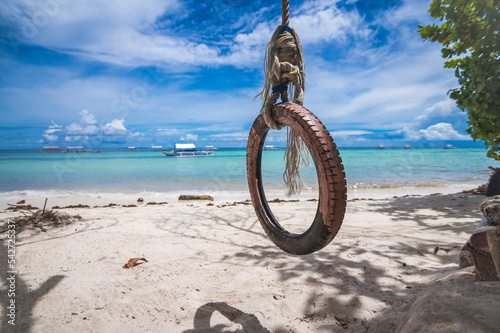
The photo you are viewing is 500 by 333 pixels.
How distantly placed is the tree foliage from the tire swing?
7.87 feet

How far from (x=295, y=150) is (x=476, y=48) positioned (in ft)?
8.76

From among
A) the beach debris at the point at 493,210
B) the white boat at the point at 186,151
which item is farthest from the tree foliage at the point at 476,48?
the white boat at the point at 186,151

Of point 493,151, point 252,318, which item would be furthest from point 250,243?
point 493,151

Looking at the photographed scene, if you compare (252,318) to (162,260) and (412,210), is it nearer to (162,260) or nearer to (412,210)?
(162,260)

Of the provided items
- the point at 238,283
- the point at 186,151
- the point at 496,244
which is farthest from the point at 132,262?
the point at 186,151

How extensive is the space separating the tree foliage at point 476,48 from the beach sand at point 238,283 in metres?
1.73

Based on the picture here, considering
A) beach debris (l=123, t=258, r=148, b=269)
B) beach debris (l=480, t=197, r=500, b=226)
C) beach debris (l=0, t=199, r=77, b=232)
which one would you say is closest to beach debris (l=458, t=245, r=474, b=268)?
beach debris (l=480, t=197, r=500, b=226)

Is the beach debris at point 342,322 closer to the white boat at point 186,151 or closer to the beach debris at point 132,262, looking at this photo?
the beach debris at point 132,262

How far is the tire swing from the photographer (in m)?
1.40

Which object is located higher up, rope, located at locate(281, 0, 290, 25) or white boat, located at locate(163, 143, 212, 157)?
white boat, located at locate(163, 143, 212, 157)

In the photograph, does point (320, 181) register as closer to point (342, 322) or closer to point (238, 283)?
point (342, 322)

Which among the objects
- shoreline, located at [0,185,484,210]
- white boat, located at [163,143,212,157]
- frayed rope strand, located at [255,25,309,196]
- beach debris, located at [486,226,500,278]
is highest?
white boat, located at [163,143,212,157]

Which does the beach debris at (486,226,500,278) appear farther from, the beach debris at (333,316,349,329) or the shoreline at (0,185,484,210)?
the shoreline at (0,185,484,210)

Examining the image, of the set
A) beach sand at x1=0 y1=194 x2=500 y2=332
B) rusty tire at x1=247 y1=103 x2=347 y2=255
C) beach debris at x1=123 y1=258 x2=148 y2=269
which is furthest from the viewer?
beach debris at x1=123 y1=258 x2=148 y2=269
